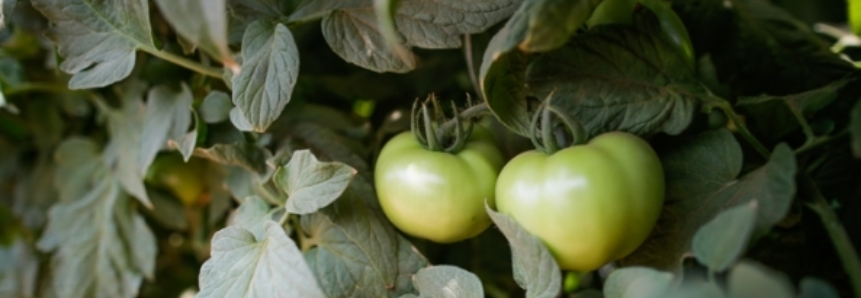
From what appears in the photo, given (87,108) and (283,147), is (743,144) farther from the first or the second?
(87,108)

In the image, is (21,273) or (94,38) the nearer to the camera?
(94,38)

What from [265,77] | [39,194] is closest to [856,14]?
[265,77]

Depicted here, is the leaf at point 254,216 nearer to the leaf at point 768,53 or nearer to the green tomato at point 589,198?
the green tomato at point 589,198

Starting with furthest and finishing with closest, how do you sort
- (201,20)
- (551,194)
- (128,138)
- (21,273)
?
1. (21,273)
2. (128,138)
3. (551,194)
4. (201,20)

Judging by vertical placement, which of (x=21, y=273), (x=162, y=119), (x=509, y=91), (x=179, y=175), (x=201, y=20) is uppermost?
(x=201, y=20)

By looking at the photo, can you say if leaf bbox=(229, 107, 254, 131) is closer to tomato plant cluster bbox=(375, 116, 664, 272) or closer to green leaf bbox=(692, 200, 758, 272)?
tomato plant cluster bbox=(375, 116, 664, 272)

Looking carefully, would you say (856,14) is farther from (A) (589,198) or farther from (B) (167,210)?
(B) (167,210)

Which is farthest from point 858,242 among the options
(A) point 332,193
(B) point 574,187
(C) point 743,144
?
(A) point 332,193

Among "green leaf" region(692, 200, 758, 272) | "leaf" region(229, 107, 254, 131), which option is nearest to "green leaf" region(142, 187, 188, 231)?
"leaf" region(229, 107, 254, 131)
